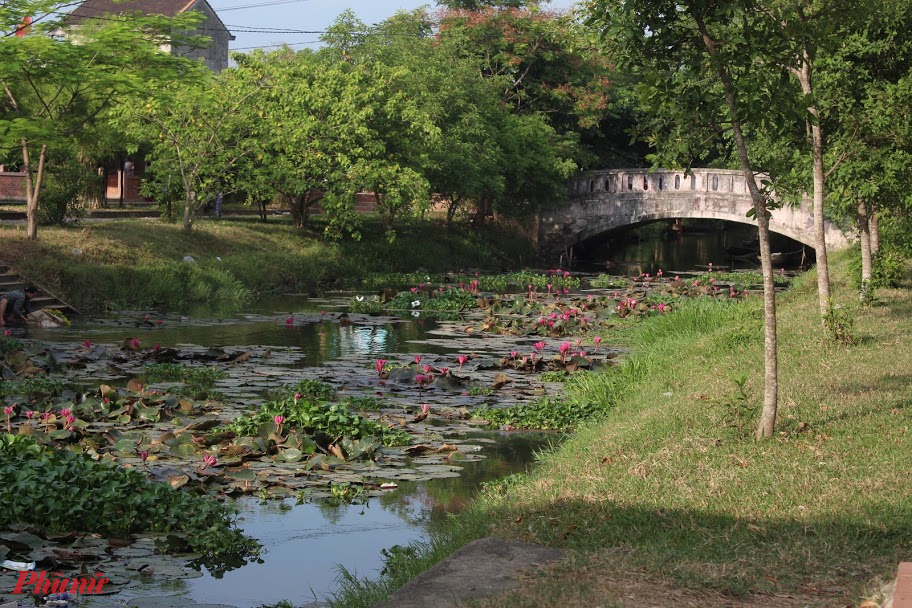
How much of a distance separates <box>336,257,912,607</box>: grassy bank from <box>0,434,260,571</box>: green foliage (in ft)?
4.57

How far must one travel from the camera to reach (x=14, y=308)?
68.7 ft

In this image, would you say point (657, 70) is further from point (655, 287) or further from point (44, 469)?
point (655, 287)

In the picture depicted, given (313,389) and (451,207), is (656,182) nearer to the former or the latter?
(451,207)

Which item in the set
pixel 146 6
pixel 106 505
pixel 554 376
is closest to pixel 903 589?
pixel 106 505

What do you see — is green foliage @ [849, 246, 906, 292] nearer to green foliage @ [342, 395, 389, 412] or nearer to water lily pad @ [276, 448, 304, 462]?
green foliage @ [342, 395, 389, 412]

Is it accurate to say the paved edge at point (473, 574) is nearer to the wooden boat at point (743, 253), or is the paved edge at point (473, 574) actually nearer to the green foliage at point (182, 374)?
the green foliage at point (182, 374)

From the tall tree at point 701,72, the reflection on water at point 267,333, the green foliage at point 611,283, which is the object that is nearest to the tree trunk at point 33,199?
the reflection on water at point 267,333

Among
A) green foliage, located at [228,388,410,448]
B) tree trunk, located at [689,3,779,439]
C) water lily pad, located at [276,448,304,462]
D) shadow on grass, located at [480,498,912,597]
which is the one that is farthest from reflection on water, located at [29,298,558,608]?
tree trunk, located at [689,3,779,439]

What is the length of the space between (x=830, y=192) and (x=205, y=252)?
1667 cm

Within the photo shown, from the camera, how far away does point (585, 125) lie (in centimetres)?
4531

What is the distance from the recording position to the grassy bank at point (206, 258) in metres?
23.9

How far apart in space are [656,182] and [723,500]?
36.5 meters

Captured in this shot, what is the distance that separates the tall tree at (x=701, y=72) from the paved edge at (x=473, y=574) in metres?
3.29

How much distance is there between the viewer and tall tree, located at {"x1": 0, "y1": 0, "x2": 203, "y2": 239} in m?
22.4
